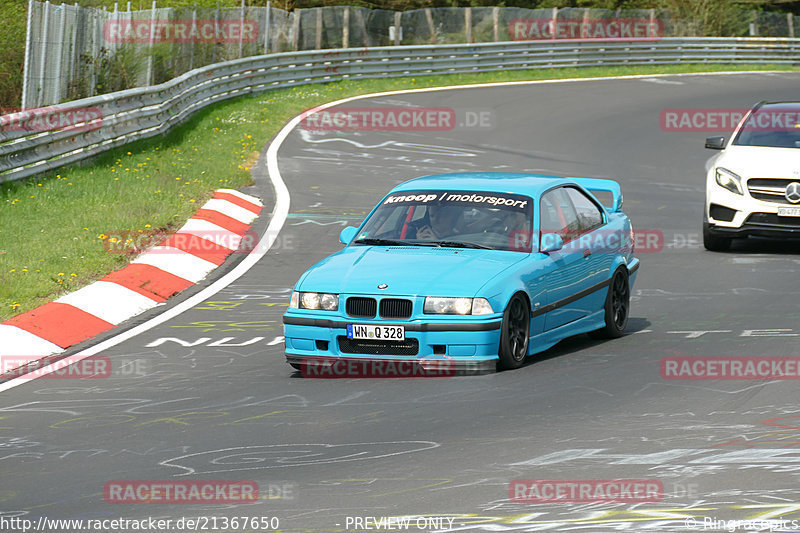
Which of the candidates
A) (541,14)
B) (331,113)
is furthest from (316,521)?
(541,14)

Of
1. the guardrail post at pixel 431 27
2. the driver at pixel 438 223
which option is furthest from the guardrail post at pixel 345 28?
the driver at pixel 438 223

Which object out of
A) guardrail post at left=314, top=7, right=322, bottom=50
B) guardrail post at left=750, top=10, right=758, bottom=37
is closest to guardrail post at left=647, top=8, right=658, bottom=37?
guardrail post at left=750, top=10, right=758, bottom=37

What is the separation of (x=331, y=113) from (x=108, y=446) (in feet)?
70.3

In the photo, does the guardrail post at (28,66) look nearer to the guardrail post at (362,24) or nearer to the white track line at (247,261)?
the white track line at (247,261)

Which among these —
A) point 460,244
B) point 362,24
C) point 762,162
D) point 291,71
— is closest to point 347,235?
point 460,244

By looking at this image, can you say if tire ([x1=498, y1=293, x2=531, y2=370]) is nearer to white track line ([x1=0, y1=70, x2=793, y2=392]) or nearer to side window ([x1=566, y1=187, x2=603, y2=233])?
side window ([x1=566, y1=187, x2=603, y2=233])

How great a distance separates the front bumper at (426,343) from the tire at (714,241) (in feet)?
23.4

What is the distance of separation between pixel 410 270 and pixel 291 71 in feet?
80.5

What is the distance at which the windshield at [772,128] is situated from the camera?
1551 centimetres

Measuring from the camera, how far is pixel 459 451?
698 centimetres

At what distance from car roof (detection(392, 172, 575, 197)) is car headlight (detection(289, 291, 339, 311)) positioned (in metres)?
1.68

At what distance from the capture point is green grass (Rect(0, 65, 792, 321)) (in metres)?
12.3

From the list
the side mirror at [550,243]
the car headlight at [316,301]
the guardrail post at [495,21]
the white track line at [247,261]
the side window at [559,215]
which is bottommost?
the white track line at [247,261]

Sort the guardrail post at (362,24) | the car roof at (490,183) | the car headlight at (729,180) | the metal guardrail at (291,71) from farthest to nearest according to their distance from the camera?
the guardrail post at (362,24), the metal guardrail at (291,71), the car headlight at (729,180), the car roof at (490,183)
